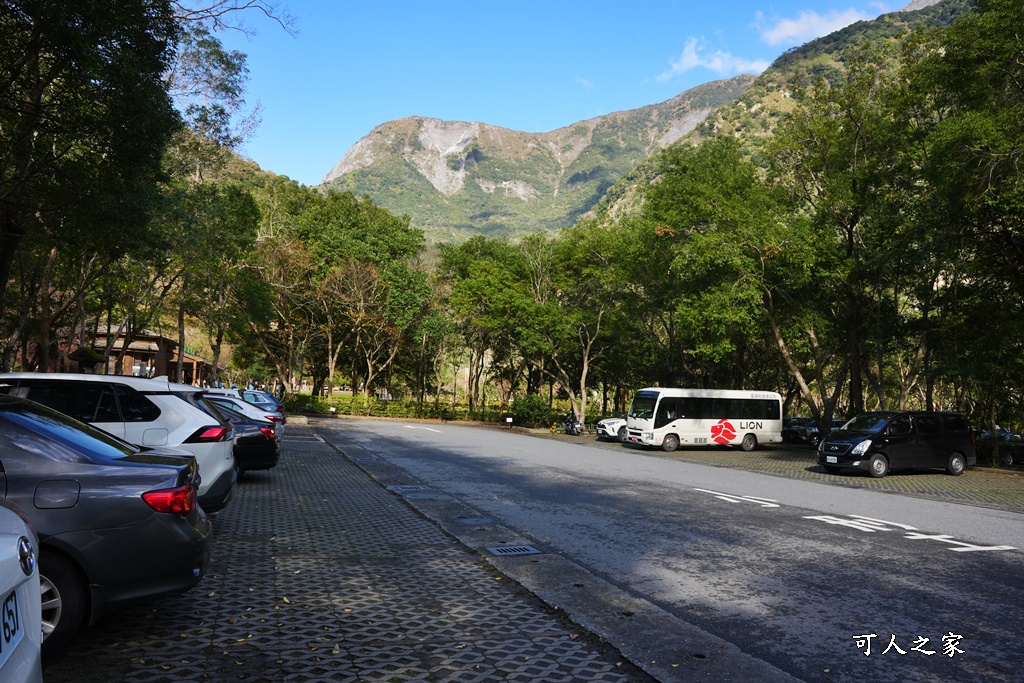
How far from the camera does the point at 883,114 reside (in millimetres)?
24891

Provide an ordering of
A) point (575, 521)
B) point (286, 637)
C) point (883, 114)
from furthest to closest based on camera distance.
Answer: point (883, 114), point (575, 521), point (286, 637)

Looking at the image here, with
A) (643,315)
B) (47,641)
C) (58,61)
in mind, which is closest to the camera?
(47,641)

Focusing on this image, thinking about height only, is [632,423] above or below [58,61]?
below

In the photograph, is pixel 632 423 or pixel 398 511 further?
pixel 632 423

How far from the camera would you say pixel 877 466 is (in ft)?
61.0

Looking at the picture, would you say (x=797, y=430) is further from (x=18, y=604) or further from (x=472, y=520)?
(x=18, y=604)

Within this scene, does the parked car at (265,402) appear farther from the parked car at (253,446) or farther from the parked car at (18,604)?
the parked car at (18,604)

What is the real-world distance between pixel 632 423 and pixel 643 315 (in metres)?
11.2

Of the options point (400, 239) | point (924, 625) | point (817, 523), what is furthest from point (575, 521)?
point (400, 239)

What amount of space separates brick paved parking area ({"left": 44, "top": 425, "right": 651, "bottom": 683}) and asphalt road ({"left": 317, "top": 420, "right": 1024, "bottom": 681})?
1.83 ft

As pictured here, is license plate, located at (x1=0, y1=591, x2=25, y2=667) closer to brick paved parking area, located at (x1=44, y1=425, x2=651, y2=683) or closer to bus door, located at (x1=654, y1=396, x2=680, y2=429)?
brick paved parking area, located at (x1=44, y1=425, x2=651, y2=683)

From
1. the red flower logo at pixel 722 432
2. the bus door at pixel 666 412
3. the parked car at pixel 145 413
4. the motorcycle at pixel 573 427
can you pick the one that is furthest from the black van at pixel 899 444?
the motorcycle at pixel 573 427

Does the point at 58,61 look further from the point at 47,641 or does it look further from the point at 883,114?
the point at 883,114

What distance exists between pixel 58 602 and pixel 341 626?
5.60 ft
